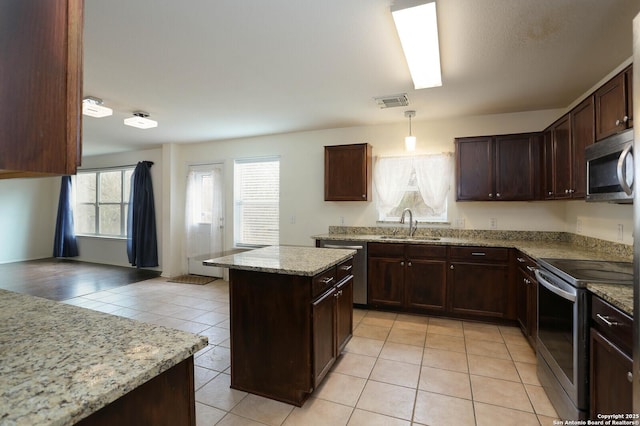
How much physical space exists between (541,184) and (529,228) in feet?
1.99

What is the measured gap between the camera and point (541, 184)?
11.2 ft

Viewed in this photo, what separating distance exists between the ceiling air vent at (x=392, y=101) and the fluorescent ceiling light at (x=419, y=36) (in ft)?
2.01

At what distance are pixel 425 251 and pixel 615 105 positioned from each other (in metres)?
2.06

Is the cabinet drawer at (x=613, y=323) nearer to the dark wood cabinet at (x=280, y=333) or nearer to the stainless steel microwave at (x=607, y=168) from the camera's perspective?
the stainless steel microwave at (x=607, y=168)

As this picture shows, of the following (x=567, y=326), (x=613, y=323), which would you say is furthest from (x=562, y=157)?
(x=613, y=323)

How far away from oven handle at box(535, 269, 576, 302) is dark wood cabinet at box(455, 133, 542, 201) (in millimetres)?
1595

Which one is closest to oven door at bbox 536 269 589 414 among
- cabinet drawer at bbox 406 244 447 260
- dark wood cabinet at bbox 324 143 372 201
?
cabinet drawer at bbox 406 244 447 260

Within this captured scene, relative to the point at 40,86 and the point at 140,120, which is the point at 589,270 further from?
the point at 140,120

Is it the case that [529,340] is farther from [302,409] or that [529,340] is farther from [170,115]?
[170,115]

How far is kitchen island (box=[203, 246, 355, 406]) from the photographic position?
6.52 feet

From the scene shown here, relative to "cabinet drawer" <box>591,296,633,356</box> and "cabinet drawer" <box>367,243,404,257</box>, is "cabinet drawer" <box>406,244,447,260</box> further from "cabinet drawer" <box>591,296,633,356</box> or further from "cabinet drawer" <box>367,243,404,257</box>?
"cabinet drawer" <box>591,296,633,356</box>

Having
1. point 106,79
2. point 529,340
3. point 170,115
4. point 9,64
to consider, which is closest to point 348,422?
point 529,340

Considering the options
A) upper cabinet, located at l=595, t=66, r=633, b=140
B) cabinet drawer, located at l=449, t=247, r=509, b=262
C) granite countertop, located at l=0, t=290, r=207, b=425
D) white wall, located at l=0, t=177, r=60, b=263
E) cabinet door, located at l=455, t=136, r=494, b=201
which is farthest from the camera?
white wall, located at l=0, t=177, r=60, b=263

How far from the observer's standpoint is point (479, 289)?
3383 mm
